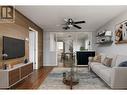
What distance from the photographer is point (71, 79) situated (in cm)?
428

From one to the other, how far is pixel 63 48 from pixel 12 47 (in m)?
6.01

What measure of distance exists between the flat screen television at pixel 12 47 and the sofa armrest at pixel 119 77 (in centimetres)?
263

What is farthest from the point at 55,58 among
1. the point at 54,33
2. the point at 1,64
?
the point at 1,64

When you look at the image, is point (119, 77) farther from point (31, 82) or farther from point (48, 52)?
point (48, 52)

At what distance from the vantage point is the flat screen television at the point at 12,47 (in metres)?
3.74

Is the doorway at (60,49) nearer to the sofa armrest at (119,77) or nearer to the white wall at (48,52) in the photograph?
the white wall at (48,52)

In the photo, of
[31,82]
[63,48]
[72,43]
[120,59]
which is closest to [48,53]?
[63,48]

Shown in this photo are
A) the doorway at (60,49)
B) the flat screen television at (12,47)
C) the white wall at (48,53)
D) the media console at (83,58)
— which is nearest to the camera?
the flat screen television at (12,47)

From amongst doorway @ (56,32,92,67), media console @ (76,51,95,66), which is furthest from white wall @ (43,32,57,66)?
media console @ (76,51,95,66)

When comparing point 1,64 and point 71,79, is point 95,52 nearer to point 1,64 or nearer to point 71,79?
point 71,79

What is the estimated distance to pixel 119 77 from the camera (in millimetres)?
3553

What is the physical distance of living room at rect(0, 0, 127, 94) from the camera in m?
3.83

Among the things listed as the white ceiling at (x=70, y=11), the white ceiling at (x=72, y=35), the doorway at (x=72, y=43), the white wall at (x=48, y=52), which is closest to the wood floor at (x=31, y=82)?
the white ceiling at (x=70, y=11)

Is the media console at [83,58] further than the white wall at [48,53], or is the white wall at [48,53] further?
the white wall at [48,53]
